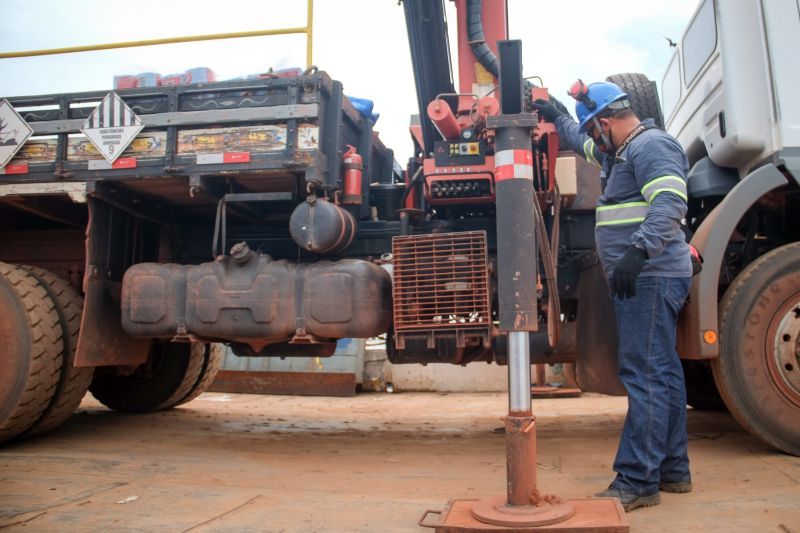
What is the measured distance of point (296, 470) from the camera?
381 cm

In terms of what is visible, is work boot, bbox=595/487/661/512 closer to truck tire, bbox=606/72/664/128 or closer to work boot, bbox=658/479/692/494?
work boot, bbox=658/479/692/494

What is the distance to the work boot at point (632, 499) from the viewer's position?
2805 mm

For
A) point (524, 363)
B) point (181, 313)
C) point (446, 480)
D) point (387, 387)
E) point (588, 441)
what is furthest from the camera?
point (387, 387)

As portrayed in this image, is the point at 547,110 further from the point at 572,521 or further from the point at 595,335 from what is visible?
the point at 572,521

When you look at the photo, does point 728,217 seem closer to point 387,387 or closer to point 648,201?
point 648,201

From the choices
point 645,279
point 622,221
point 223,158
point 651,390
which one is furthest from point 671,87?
point 223,158

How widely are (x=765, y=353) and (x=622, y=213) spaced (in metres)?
1.25

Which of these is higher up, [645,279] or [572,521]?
[645,279]

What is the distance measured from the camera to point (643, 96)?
4.82m

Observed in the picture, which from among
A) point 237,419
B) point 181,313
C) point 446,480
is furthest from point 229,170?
point 237,419

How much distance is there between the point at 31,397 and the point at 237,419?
2176 millimetres

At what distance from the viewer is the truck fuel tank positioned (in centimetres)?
391

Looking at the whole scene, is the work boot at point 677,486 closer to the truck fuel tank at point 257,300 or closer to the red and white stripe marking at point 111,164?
the truck fuel tank at point 257,300

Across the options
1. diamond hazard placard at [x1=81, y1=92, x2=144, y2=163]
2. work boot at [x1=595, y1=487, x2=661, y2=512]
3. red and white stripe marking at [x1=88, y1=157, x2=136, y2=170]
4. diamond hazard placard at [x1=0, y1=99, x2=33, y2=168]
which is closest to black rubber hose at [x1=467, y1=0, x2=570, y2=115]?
diamond hazard placard at [x1=81, y1=92, x2=144, y2=163]
